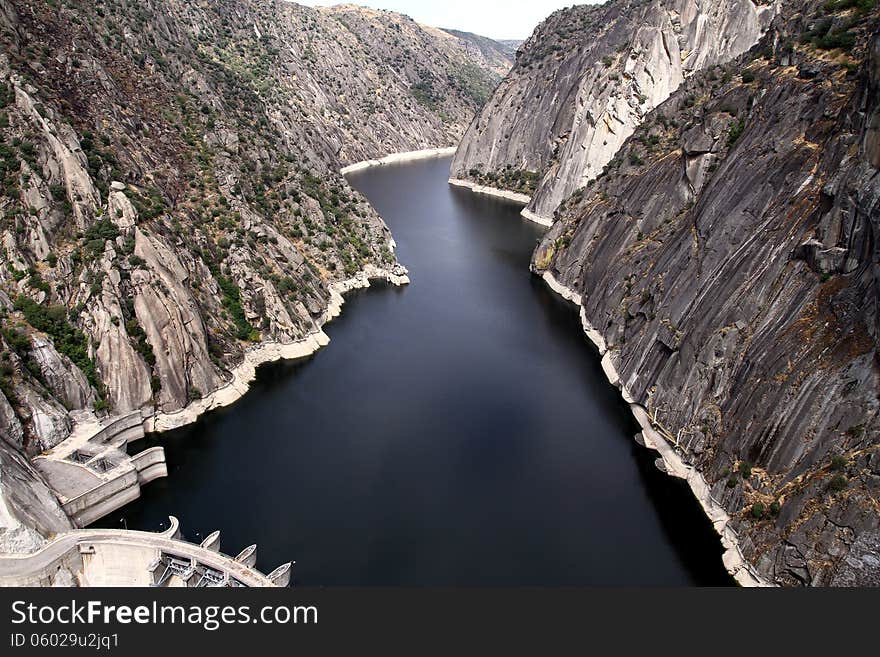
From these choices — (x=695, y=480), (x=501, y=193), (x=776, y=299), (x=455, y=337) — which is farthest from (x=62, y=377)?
(x=501, y=193)

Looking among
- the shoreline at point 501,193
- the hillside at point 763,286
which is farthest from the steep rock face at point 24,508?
the shoreline at point 501,193

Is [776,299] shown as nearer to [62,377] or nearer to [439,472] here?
[439,472]

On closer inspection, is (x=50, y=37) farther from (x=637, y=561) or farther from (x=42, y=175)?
(x=637, y=561)

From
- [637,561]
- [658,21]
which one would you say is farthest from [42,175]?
[658,21]

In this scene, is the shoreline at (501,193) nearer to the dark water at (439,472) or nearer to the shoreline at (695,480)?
the dark water at (439,472)

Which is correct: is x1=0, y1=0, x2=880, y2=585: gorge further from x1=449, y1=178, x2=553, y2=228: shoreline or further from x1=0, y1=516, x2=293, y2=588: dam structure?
x1=449, y1=178, x2=553, y2=228: shoreline
